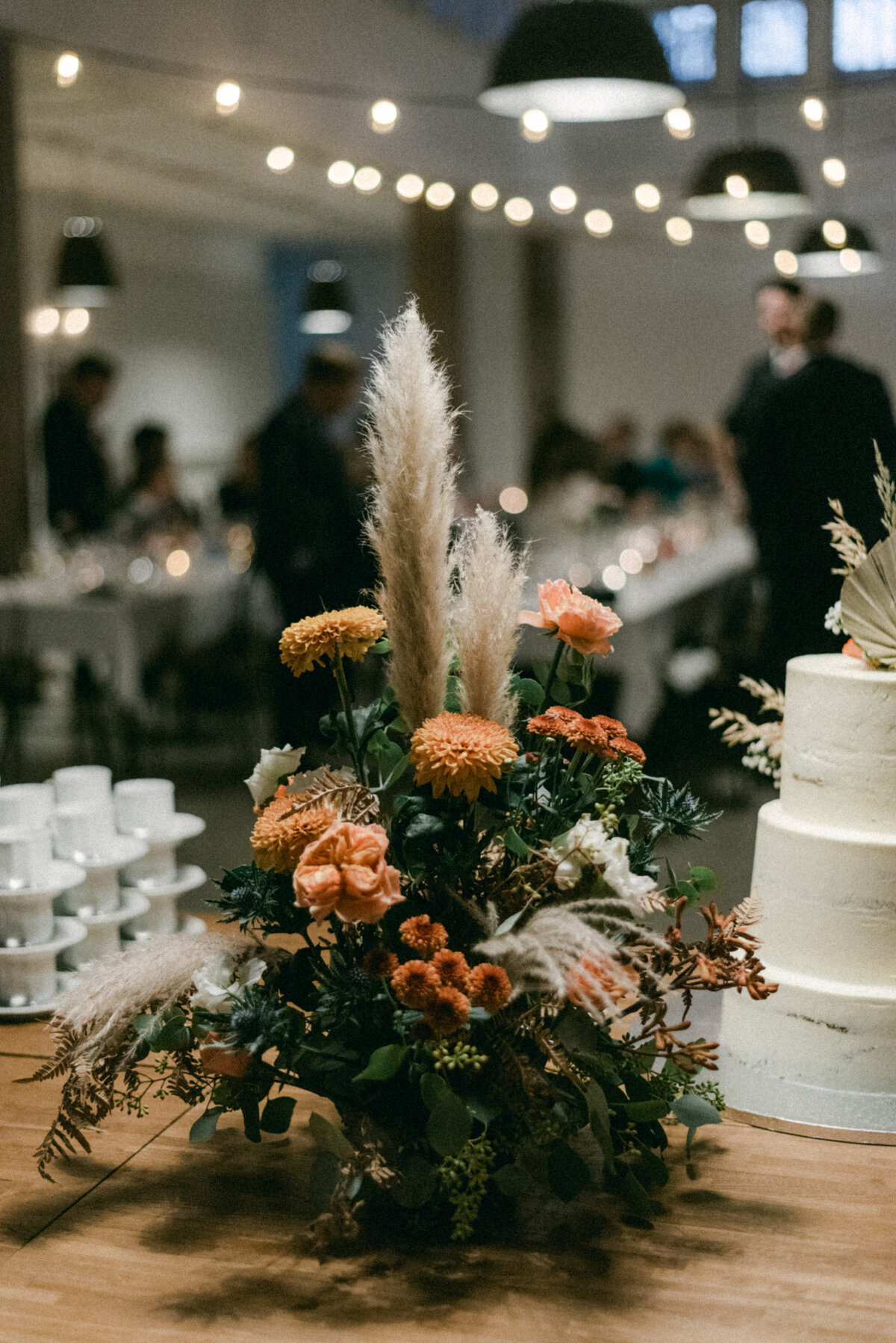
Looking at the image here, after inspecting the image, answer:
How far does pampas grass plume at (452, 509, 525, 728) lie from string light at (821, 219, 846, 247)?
3897mm

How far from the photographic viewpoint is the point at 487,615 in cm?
109

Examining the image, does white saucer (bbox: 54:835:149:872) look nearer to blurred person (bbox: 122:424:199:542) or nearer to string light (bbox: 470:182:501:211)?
string light (bbox: 470:182:501:211)

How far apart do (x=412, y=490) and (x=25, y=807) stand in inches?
28.8

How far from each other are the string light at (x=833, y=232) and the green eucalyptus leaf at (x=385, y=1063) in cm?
413

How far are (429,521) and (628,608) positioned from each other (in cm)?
351

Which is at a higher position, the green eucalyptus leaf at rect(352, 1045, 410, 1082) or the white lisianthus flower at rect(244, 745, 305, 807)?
the white lisianthus flower at rect(244, 745, 305, 807)

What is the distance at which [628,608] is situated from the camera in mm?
4543

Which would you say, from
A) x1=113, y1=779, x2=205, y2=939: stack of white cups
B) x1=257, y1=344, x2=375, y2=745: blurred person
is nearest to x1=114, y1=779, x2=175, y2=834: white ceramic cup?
x1=113, y1=779, x2=205, y2=939: stack of white cups

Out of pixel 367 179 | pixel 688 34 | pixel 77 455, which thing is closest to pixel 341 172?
pixel 367 179

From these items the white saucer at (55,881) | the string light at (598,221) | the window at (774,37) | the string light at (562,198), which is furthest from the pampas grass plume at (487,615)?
the window at (774,37)

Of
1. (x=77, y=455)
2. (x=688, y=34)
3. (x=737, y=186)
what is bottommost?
(x=77, y=455)

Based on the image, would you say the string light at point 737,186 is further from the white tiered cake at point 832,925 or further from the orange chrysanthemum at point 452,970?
the orange chrysanthemum at point 452,970

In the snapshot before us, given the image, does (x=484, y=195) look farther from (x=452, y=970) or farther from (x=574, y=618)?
(x=452, y=970)

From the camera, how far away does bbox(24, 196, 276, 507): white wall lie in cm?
1173
